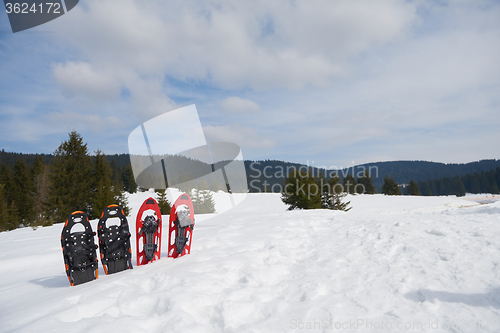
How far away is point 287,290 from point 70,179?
25.0 metres

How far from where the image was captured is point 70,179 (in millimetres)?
22781

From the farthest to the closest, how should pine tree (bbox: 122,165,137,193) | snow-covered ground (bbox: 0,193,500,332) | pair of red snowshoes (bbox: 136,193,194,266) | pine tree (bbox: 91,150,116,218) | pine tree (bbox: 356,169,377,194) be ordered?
pine tree (bbox: 356,169,377,194) → pine tree (bbox: 122,165,137,193) → pine tree (bbox: 91,150,116,218) → pair of red snowshoes (bbox: 136,193,194,266) → snow-covered ground (bbox: 0,193,500,332)

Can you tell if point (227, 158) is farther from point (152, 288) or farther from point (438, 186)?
point (438, 186)

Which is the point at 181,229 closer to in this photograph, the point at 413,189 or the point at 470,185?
the point at 413,189

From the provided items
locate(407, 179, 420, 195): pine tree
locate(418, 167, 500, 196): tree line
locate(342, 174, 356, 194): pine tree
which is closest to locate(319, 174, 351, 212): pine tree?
locate(342, 174, 356, 194): pine tree

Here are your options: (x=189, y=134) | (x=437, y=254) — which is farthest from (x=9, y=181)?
(x=437, y=254)

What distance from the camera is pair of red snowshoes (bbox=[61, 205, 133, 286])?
4559 mm

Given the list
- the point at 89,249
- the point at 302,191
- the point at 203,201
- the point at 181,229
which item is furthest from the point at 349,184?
the point at 89,249

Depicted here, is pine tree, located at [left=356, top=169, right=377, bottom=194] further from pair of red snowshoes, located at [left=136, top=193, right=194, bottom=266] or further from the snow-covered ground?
pair of red snowshoes, located at [left=136, top=193, right=194, bottom=266]

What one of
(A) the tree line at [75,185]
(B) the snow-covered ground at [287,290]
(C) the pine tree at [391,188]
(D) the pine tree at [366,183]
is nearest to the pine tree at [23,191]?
(A) the tree line at [75,185]

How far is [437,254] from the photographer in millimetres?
4922

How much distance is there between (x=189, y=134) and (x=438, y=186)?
13953cm

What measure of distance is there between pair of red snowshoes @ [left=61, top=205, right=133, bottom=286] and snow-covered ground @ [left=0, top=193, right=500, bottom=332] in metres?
0.34

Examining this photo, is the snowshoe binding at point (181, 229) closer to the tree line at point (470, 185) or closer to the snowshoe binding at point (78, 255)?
the snowshoe binding at point (78, 255)
